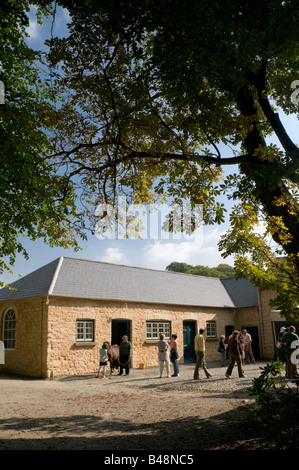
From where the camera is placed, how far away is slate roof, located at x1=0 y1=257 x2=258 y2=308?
59.0ft

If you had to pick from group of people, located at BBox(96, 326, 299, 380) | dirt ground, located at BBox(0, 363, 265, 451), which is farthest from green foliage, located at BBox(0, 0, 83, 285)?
group of people, located at BBox(96, 326, 299, 380)

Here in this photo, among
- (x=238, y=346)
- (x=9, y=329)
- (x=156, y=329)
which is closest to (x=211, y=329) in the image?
(x=156, y=329)

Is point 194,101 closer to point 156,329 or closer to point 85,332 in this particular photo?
point 85,332

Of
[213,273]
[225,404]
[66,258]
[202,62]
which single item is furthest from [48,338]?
[213,273]

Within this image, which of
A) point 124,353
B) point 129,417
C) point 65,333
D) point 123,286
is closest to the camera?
point 129,417

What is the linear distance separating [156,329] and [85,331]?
4.58m

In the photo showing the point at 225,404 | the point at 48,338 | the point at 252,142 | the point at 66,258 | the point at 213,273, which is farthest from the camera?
the point at 213,273

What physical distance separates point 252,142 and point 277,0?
106 inches

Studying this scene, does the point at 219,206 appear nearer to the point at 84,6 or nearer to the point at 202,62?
the point at 202,62

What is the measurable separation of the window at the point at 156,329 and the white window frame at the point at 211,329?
347 centimetres

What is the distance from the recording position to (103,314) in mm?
18312

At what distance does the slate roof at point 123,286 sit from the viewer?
18.0 meters

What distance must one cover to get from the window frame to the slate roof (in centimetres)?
113
